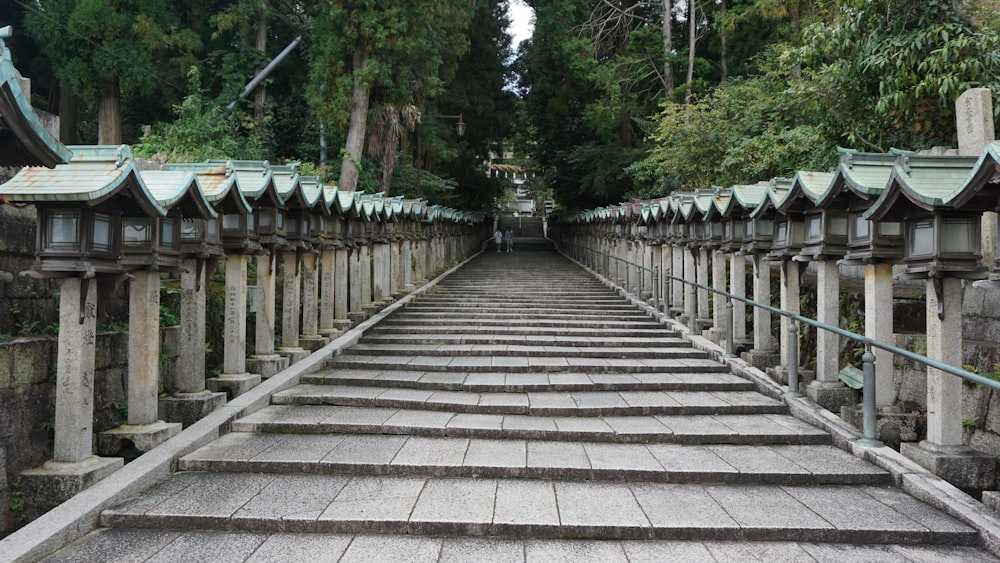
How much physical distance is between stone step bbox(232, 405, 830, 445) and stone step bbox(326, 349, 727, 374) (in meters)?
1.80

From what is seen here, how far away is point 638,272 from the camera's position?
48.9 ft

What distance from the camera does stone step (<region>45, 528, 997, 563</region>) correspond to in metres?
3.92

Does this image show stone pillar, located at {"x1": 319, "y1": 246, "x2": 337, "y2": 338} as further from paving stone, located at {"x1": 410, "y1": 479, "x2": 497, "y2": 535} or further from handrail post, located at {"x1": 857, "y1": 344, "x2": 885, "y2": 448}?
handrail post, located at {"x1": 857, "y1": 344, "x2": 885, "y2": 448}

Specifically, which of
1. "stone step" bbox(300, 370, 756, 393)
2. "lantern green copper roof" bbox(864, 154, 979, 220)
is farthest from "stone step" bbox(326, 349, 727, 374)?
"lantern green copper roof" bbox(864, 154, 979, 220)

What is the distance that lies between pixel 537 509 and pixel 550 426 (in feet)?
5.81

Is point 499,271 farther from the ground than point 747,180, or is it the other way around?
point 747,180

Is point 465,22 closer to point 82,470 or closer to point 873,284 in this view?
point 873,284

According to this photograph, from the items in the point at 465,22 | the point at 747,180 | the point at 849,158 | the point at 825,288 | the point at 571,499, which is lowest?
the point at 571,499

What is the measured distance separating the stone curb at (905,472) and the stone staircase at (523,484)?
0.30ft

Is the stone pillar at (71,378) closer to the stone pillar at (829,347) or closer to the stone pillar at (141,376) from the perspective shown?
the stone pillar at (141,376)

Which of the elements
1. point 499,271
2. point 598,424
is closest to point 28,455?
point 598,424

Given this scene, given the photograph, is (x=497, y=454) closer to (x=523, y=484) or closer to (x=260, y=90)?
(x=523, y=484)

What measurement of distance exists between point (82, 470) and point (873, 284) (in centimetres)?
701

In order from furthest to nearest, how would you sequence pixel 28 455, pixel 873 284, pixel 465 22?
pixel 465 22 → pixel 873 284 → pixel 28 455
